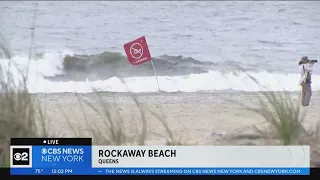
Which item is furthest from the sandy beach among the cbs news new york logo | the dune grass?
the cbs news new york logo

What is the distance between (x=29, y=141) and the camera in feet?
5.48

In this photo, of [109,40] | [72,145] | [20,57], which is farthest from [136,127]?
[20,57]

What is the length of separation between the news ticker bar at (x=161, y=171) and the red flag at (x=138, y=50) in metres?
0.39

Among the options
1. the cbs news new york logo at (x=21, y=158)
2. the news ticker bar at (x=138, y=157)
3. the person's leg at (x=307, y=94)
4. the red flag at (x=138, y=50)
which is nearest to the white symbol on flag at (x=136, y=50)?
the red flag at (x=138, y=50)

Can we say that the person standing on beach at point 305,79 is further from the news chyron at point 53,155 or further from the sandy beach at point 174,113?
the news chyron at point 53,155

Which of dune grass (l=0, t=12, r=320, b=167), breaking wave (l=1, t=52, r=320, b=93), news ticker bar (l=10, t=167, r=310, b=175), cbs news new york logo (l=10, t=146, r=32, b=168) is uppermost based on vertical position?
breaking wave (l=1, t=52, r=320, b=93)

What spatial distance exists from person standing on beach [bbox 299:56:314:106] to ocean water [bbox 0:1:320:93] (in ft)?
0.07

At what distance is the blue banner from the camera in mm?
1655

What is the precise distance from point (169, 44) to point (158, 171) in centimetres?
47

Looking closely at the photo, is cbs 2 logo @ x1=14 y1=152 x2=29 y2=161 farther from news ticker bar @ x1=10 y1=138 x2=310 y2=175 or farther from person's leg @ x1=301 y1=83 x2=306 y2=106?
person's leg @ x1=301 y1=83 x2=306 y2=106

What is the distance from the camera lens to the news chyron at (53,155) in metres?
1.66

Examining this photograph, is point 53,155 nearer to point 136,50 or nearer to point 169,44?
point 136,50

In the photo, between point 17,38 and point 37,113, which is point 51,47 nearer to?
point 17,38

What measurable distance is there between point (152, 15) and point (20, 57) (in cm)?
51
